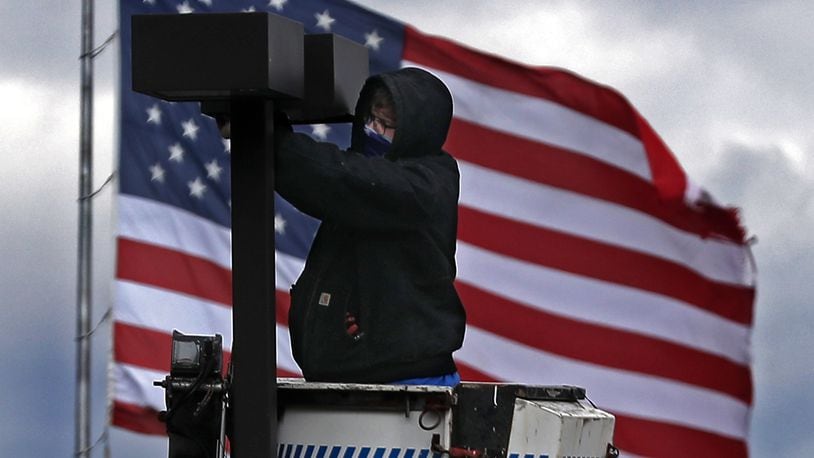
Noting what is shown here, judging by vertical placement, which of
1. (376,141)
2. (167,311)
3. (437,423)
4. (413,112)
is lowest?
(167,311)

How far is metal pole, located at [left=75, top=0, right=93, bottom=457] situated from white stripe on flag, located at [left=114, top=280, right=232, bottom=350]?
0.86 meters

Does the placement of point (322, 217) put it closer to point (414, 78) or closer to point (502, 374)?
point (414, 78)

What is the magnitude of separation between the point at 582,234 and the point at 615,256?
0.77 feet

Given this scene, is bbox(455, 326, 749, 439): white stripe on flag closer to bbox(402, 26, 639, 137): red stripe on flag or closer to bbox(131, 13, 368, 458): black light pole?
bbox(402, 26, 639, 137): red stripe on flag

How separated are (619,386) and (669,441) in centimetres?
52

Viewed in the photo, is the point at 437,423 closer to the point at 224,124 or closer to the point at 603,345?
the point at 224,124

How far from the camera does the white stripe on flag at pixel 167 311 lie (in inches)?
466

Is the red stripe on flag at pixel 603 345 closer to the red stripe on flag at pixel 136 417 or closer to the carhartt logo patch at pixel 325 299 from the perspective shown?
the red stripe on flag at pixel 136 417

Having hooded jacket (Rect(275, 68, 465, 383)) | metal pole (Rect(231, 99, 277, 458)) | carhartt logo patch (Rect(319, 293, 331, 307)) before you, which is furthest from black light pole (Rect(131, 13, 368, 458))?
carhartt logo patch (Rect(319, 293, 331, 307))

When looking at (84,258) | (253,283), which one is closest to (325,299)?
(253,283)

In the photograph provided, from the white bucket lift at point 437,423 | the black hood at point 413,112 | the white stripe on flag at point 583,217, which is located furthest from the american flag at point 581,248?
the white bucket lift at point 437,423

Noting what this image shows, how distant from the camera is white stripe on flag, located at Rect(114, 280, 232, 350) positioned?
1184 centimetres

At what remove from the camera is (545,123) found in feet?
41.7

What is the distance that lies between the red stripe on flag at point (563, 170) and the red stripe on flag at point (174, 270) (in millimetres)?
1638
